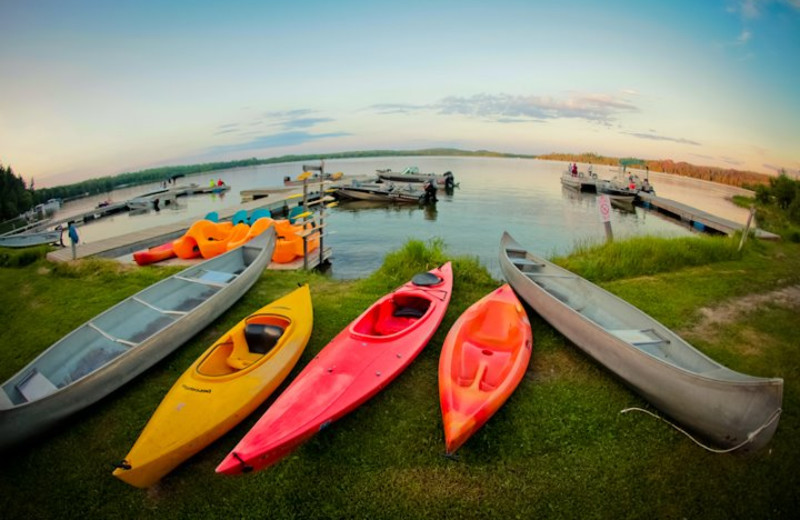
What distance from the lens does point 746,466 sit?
367cm

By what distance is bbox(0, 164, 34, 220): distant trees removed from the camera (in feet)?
86.9

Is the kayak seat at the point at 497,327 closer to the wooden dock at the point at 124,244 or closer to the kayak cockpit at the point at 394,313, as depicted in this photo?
the kayak cockpit at the point at 394,313

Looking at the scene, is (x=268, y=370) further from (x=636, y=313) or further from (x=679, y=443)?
(x=636, y=313)

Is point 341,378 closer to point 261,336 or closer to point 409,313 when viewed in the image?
point 261,336

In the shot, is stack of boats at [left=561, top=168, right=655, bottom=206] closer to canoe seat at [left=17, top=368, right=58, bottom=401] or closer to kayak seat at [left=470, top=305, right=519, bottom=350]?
kayak seat at [left=470, top=305, right=519, bottom=350]

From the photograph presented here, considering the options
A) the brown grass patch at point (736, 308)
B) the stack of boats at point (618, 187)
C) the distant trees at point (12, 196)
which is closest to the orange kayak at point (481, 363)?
the brown grass patch at point (736, 308)

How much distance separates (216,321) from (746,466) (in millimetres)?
7604

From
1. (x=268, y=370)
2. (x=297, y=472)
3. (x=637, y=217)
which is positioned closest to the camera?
(x=297, y=472)

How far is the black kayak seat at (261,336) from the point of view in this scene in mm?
5176

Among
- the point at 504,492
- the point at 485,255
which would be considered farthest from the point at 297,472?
the point at 485,255

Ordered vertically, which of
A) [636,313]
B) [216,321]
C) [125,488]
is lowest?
[125,488]

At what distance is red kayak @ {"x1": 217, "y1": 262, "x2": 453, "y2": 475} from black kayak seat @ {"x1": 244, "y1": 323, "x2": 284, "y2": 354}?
865 millimetres

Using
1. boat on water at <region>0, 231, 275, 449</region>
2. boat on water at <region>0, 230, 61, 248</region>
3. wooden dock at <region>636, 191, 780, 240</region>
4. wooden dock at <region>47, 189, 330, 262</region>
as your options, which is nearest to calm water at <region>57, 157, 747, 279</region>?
wooden dock at <region>636, 191, 780, 240</region>

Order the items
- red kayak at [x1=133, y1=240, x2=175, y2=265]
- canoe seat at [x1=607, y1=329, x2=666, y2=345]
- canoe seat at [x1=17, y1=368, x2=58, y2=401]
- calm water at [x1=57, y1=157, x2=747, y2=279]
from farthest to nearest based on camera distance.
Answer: calm water at [x1=57, y1=157, x2=747, y2=279], red kayak at [x1=133, y1=240, x2=175, y2=265], canoe seat at [x1=607, y1=329, x2=666, y2=345], canoe seat at [x1=17, y1=368, x2=58, y2=401]
